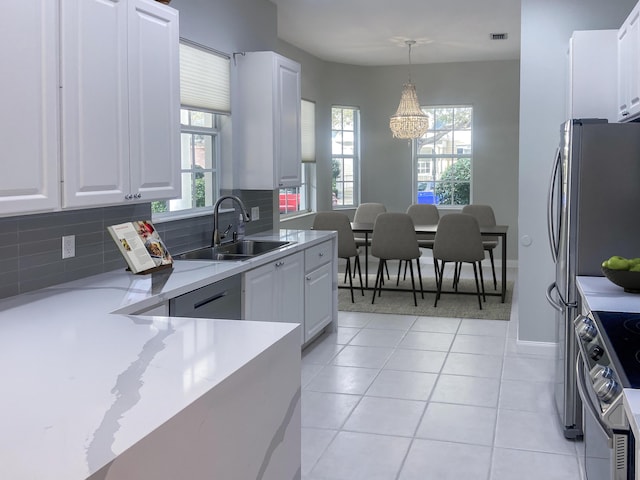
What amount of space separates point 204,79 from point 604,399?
350 centimetres

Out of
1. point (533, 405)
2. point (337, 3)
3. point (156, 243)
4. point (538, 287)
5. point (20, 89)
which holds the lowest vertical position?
point (533, 405)

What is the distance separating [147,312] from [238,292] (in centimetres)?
97

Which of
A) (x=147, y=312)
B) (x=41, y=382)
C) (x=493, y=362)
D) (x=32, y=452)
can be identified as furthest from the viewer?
(x=493, y=362)

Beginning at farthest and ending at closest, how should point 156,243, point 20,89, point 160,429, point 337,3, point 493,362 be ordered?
point 337,3 → point 493,362 → point 156,243 → point 20,89 → point 160,429

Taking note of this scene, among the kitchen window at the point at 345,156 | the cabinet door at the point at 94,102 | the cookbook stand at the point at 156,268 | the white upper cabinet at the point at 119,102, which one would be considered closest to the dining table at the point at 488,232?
the kitchen window at the point at 345,156

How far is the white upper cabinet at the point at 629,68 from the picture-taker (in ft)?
10.9

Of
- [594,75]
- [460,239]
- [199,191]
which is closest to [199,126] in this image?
[199,191]

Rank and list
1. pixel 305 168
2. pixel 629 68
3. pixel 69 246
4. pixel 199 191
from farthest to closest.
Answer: pixel 305 168
pixel 199 191
pixel 629 68
pixel 69 246

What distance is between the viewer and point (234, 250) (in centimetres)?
467

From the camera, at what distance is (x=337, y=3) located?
5812 millimetres

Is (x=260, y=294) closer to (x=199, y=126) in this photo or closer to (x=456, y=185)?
(x=199, y=126)

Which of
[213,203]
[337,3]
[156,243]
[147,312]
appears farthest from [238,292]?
[337,3]

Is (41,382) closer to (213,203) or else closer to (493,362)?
(213,203)

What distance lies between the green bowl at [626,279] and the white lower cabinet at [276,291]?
182 centimetres
